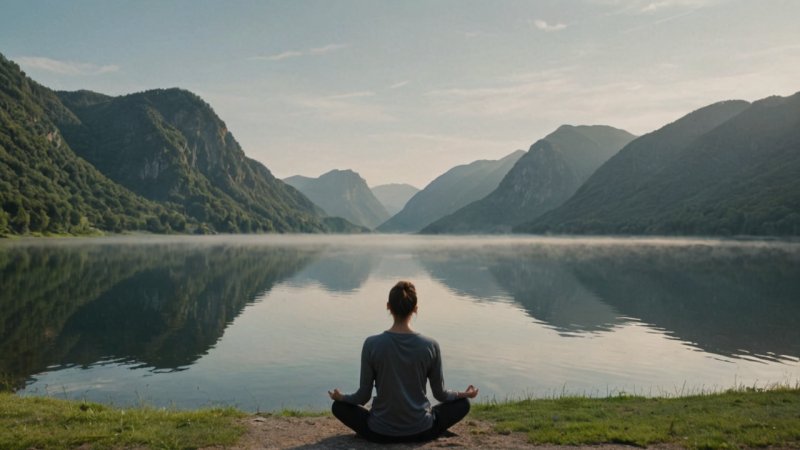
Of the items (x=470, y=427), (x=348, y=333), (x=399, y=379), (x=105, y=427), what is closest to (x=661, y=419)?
(x=470, y=427)

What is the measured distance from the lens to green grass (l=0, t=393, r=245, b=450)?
44.8ft

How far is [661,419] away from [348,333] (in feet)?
89.6

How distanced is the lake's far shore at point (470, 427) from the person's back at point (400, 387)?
48 cm

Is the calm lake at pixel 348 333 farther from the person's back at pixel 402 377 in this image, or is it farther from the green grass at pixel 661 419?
the person's back at pixel 402 377

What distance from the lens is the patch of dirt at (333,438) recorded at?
1343 cm

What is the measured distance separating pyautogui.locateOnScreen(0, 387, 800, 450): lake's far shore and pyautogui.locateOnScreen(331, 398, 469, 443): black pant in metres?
0.20

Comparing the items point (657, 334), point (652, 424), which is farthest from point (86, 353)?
point (657, 334)

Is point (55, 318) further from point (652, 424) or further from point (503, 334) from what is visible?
point (652, 424)

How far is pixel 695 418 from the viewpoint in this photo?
645 inches

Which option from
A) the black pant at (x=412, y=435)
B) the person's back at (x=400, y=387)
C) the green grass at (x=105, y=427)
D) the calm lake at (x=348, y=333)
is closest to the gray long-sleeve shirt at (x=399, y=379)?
the person's back at (x=400, y=387)

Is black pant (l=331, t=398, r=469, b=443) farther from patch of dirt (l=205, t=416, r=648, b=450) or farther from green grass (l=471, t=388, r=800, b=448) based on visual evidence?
green grass (l=471, t=388, r=800, b=448)

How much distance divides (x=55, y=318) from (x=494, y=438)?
3951cm

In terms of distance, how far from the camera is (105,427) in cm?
1493

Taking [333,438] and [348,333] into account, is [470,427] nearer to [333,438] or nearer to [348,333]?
[333,438]
